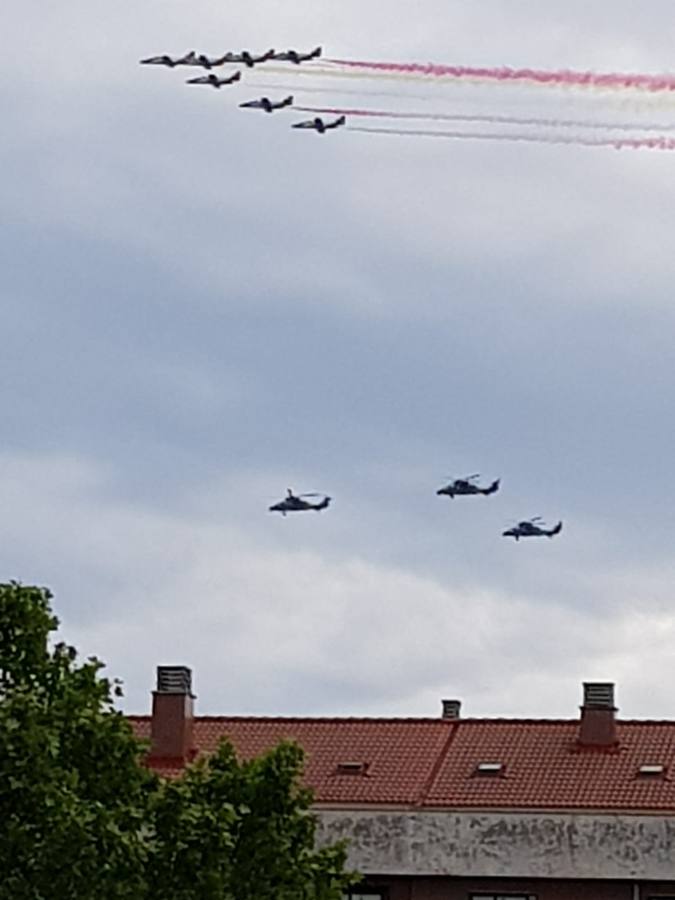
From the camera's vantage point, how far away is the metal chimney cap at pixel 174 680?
256ft

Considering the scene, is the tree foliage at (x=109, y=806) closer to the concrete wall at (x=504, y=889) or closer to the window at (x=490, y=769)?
the concrete wall at (x=504, y=889)

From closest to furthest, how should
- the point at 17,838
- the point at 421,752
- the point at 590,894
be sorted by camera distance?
the point at 17,838 < the point at 590,894 < the point at 421,752

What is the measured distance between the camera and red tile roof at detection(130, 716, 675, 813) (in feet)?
243

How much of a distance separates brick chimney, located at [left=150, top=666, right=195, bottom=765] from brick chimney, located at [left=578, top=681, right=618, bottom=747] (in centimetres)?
1010

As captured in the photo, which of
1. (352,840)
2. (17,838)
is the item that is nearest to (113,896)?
(17,838)

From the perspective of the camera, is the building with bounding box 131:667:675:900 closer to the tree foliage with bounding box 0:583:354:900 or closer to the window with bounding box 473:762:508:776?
the window with bounding box 473:762:508:776

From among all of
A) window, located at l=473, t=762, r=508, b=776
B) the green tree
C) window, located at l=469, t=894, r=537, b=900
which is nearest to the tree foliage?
the green tree

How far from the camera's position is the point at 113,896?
5172 cm

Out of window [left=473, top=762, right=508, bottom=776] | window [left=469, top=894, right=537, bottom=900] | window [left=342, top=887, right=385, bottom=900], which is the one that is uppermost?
window [left=473, top=762, right=508, bottom=776]

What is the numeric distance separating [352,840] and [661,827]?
7.53m

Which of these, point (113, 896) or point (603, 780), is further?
point (603, 780)

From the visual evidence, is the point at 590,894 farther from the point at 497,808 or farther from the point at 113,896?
the point at 113,896

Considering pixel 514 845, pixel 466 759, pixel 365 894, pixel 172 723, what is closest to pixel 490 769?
pixel 466 759

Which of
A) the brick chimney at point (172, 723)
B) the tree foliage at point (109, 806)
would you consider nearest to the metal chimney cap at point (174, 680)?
the brick chimney at point (172, 723)
